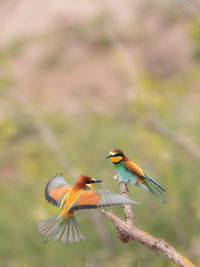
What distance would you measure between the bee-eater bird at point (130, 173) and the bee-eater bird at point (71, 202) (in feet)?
0.40

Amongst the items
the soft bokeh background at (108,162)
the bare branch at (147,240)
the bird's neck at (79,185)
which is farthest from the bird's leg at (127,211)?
the soft bokeh background at (108,162)

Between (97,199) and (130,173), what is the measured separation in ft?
0.74

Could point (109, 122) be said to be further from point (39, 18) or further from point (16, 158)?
point (39, 18)

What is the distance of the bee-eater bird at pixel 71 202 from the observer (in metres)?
1.12

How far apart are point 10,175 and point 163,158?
359 cm

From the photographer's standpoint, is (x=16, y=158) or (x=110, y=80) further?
(x=110, y=80)

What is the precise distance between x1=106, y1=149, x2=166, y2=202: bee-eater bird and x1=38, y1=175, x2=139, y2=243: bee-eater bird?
0.40ft

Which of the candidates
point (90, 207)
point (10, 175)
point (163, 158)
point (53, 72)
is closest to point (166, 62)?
point (53, 72)

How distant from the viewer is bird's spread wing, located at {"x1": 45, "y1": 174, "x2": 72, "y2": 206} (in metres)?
1.26

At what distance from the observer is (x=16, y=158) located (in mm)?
7426

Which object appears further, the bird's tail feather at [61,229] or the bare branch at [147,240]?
the bird's tail feather at [61,229]

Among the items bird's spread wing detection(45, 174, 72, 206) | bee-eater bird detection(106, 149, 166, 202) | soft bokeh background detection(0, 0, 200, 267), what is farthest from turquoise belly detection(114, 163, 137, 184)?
soft bokeh background detection(0, 0, 200, 267)

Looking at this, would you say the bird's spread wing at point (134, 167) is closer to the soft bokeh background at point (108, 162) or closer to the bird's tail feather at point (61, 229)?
the bird's tail feather at point (61, 229)

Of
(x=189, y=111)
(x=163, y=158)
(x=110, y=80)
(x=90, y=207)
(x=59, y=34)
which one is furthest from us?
(x=59, y=34)
